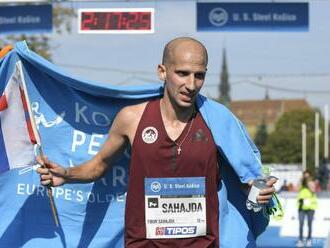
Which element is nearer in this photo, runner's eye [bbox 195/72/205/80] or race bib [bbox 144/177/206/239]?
runner's eye [bbox 195/72/205/80]

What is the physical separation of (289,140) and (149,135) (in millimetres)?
109814

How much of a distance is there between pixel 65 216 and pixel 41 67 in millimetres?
1076

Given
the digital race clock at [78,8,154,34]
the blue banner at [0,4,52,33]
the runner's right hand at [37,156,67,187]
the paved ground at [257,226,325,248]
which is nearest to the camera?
the runner's right hand at [37,156,67,187]

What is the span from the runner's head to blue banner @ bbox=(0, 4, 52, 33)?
41.6 ft

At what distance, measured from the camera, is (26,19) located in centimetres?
1769

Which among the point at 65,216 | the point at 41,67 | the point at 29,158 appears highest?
the point at 41,67

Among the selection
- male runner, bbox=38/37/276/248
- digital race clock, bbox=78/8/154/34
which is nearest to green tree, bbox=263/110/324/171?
digital race clock, bbox=78/8/154/34

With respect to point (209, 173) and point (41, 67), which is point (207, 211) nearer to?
point (209, 173)

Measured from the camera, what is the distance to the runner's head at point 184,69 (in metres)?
Result: 4.98

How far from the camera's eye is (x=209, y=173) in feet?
17.0

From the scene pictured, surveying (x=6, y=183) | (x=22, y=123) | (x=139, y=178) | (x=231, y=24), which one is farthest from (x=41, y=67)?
(x=231, y=24)

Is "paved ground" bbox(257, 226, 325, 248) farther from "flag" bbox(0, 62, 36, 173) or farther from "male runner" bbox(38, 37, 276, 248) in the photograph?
"male runner" bbox(38, 37, 276, 248)

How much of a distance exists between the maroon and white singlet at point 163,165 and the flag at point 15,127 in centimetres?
142

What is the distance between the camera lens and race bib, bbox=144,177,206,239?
5141mm
